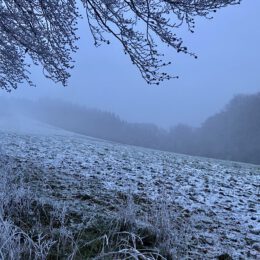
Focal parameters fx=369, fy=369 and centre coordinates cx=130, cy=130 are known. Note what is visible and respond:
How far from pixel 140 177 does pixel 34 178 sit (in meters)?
3.12

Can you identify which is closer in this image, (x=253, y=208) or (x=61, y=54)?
(x=253, y=208)

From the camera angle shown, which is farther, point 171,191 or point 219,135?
point 219,135

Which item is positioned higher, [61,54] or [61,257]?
[61,54]

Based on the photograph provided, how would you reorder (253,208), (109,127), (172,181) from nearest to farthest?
(253,208) → (172,181) → (109,127)

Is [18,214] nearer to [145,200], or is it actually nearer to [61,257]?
[61,257]

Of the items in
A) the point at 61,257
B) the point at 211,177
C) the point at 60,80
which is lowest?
the point at 61,257

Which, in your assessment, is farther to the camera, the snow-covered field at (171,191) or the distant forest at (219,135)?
the distant forest at (219,135)

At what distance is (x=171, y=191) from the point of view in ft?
27.1

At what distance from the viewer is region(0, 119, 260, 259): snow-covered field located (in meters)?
5.47

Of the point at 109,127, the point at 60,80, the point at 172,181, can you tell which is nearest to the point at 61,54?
the point at 60,80

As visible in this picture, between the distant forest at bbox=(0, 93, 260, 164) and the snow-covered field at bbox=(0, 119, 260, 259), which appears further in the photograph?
the distant forest at bbox=(0, 93, 260, 164)

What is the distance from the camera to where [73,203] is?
601cm

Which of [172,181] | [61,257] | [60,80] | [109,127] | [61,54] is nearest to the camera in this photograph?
[61,257]

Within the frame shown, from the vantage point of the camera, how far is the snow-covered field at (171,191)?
5472 millimetres
